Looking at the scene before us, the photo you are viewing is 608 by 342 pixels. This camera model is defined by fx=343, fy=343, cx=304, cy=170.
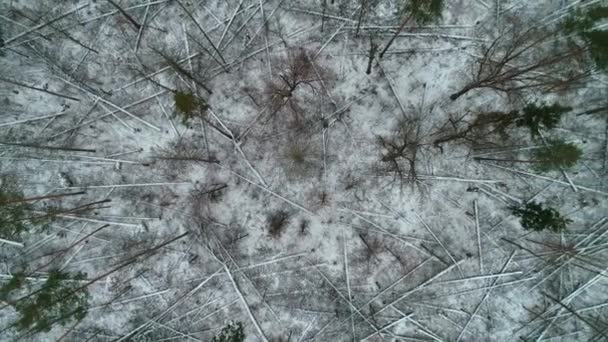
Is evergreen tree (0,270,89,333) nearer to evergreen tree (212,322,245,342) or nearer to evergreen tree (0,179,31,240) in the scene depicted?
evergreen tree (0,179,31,240)

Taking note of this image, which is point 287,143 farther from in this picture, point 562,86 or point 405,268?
point 562,86

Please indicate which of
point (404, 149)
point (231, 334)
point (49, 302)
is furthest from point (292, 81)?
point (49, 302)

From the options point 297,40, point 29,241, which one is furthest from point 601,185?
point 29,241

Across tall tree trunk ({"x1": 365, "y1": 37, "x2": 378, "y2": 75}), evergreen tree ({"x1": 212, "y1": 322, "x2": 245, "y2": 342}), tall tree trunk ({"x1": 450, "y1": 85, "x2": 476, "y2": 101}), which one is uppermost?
tall tree trunk ({"x1": 365, "y1": 37, "x2": 378, "y2": 75})

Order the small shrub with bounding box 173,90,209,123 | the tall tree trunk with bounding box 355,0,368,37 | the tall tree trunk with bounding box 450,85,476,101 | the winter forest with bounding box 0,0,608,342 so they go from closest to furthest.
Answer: the tall tree trunk with bounding box 450,85,476,101 → the winter forest with bounding box 0,0,608,342 → the tall tree trunk with bounding box 355,0,368,37 → the small shrub with bounding box 173,90,209,123

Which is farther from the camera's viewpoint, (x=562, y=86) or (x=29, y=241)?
(x=29, y=241)

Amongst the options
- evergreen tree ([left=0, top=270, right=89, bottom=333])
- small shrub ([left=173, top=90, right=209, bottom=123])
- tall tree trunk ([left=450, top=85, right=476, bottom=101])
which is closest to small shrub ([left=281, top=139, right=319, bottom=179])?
small shrub ([left=173, top=90, right=209, bottom=123])
